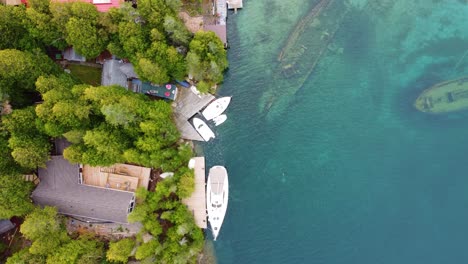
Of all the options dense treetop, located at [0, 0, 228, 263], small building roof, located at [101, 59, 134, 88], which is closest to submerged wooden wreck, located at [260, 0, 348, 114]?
dense treetop, located at [0, 0, 228, 263]

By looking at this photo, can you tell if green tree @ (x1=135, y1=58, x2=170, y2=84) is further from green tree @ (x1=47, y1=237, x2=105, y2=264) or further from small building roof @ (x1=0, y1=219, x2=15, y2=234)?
small building roof @ (x1=0, y1=219, x2=15, y2=234)

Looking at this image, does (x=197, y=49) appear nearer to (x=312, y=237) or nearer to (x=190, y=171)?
(x=190, y=171)

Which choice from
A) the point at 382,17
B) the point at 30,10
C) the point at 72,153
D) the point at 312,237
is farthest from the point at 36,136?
the point at 382,17

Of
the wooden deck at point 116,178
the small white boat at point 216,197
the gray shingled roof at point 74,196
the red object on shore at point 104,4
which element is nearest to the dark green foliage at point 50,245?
the gray shingled roof at point 74,196

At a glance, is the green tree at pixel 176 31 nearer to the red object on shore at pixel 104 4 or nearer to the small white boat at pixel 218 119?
the red object on shore at pixel 104 4

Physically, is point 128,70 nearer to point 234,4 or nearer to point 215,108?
point 215,108

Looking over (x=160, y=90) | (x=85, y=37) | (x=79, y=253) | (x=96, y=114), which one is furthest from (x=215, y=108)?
(x=79, y=253)
